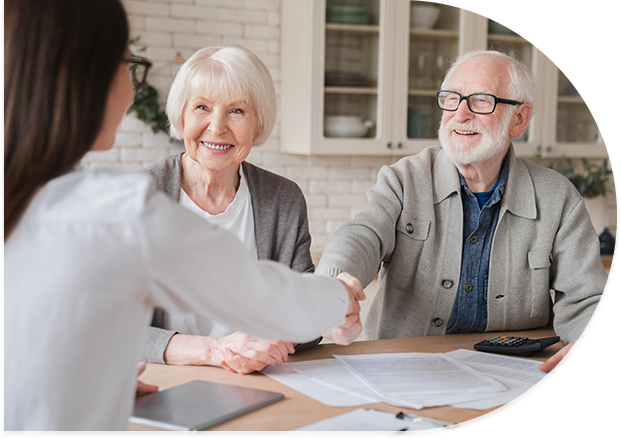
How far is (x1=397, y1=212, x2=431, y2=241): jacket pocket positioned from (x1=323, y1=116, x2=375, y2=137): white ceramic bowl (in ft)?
4.99

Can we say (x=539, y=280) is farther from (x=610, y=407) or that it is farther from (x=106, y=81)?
(x=106, y=81)

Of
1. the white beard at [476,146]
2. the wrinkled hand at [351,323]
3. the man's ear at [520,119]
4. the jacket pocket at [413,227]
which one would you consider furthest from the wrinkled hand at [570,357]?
the man's ear at [520,119]

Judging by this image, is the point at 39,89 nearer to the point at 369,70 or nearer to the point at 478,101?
the point at 478,101

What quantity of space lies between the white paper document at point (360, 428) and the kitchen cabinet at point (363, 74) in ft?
7.61

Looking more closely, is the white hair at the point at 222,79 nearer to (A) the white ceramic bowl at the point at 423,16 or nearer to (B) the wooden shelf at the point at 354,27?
(B) the wooden shelf at the point at 354,27

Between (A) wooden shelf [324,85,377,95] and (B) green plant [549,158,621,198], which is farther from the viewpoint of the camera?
(B) green plant [549,158,621,198]

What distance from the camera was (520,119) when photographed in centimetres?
202

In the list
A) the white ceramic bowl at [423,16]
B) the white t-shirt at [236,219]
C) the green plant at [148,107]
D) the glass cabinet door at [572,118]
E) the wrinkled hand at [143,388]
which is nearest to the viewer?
the wrinkled hand at [143,388]

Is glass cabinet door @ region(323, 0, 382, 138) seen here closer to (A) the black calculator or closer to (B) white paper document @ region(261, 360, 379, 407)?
(A) the black calculator

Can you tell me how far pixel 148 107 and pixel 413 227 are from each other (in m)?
1.83

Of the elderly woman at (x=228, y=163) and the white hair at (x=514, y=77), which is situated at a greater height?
the white hair at (x=514, y=77)

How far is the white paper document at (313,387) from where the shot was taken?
113cm

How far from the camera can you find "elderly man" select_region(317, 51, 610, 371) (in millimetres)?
1825

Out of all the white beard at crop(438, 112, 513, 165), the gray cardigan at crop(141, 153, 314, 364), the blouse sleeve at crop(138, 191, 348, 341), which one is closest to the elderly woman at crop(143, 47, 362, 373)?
the gray cardigan at crop(141, 153, 314, 364)
